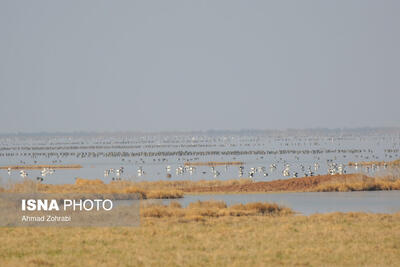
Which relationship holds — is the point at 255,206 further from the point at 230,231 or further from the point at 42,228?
the point at 42,228

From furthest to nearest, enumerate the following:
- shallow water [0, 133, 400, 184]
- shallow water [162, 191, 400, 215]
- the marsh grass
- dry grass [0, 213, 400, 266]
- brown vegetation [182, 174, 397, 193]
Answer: shallow water [0, 133, 400, 184], brown vegetation [182, 174, 397, 193], the marsh grass, shallow water [162, 191, 400, 215], dry grass [0, 213, 400, 266]

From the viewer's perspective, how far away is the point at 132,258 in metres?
17.0

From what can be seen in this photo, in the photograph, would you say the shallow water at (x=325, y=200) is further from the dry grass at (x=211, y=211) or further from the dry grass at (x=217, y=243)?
the dry grass at (x=217, y=243)

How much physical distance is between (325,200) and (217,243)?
621 inches

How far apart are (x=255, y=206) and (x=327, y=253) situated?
10632mm

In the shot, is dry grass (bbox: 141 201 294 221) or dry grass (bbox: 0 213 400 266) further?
dry grass (bbox: 141 201 294 221)

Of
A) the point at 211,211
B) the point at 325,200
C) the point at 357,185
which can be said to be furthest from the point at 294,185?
the point at 211,211

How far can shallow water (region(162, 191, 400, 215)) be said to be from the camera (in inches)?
1172

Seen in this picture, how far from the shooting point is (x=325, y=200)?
111ft

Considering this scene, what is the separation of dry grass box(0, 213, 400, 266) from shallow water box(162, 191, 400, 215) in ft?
16.7

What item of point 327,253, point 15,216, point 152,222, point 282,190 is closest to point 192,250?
point 327,253

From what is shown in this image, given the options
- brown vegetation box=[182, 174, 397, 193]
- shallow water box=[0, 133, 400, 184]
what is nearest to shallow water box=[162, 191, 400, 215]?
brown vegetation box=[182, 174, 397, 193]

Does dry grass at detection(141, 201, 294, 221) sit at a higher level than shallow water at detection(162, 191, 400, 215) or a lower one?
higher

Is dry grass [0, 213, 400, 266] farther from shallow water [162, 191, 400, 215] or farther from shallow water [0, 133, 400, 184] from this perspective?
shallow water [0, 133, 400, 184]
